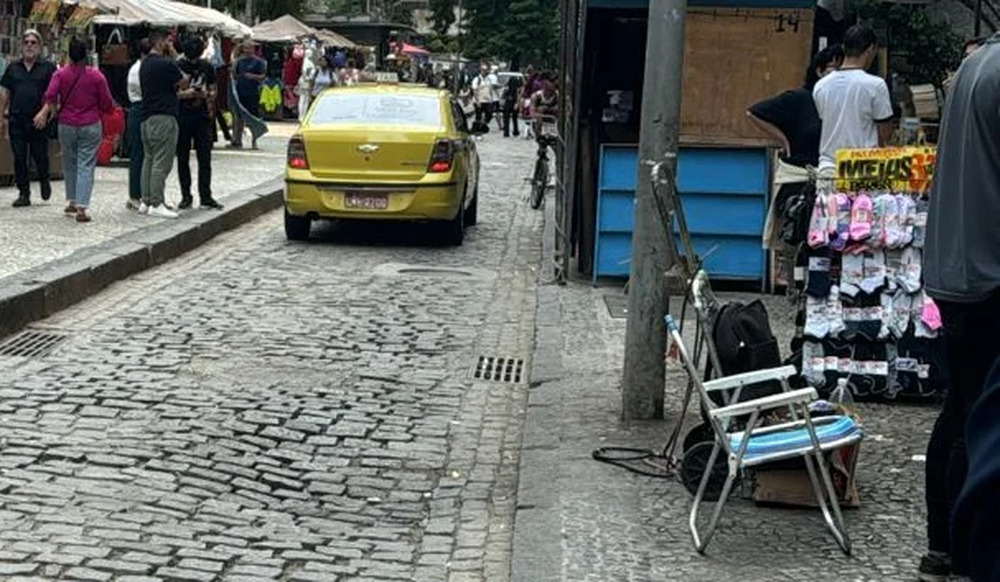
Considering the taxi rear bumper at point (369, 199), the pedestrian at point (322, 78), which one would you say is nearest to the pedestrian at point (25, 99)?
the taxi rear bumper at point (369, 199)

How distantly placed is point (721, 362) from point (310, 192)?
346 inches

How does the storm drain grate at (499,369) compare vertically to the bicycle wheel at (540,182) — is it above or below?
below

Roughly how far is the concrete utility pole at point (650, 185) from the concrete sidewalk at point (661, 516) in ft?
1.43

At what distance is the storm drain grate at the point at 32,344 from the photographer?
9.04m

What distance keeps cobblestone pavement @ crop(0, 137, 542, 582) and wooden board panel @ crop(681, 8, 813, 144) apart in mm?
2072

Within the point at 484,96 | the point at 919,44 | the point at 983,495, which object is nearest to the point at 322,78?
the point at 484,96

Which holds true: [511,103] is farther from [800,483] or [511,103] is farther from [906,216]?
[800,483]

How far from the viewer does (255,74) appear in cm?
2695

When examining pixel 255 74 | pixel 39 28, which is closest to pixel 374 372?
pixel 39 28

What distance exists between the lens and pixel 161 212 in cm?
1554

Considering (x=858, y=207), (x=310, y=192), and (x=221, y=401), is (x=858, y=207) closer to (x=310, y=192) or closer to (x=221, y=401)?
(x=221, y=401)

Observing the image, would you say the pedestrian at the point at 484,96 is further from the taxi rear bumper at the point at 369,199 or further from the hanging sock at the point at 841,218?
the hanging sock at the point at 841,218

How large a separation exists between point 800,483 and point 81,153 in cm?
1019

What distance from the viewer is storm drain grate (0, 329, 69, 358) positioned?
904 centimetres
